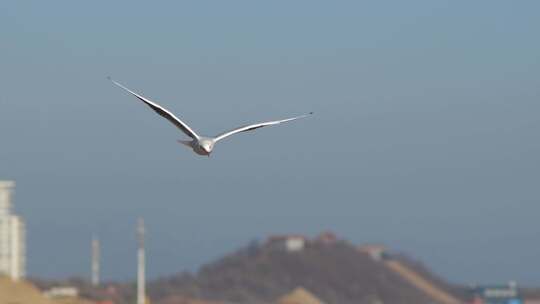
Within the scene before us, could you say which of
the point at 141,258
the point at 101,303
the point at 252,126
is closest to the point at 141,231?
the point at 141,258

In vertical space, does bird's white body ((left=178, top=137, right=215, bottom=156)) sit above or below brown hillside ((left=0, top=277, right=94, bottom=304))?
above

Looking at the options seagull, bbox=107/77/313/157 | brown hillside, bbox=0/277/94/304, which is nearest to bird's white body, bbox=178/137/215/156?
seagull, bbox=107/77/313/157

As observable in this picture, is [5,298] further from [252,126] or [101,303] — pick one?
[252,126]

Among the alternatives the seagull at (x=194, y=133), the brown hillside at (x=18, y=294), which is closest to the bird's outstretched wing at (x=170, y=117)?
the seagull at (x=194, y=133)

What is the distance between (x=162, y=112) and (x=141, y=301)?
454ft

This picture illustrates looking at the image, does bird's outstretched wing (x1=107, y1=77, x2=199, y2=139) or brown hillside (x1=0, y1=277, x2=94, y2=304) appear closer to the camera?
bird's outstretched wing (x1=107, y1=77, x2=199, y2=139)

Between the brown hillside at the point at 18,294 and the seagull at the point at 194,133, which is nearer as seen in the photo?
the seagull at the point at 194,133

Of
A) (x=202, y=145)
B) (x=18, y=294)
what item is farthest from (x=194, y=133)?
(x=18, y=294)

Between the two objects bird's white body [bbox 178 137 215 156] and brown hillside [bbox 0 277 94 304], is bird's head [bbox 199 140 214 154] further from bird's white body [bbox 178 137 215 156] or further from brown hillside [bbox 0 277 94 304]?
brown hillside [bbox 0 277 94 304]

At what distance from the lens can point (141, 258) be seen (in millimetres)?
162750

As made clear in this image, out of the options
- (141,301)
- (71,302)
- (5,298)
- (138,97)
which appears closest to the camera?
(138,97)

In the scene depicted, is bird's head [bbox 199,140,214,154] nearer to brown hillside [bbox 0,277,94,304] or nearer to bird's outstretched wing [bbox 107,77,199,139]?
bird's outstretched wing [bbox 107,77,199,139]

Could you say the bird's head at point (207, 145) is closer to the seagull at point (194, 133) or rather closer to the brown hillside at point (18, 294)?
the seagull at point (194, 133)

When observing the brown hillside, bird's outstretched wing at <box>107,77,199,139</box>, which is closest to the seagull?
bird's outstretched wing at <box>107,77,199,139</box>
